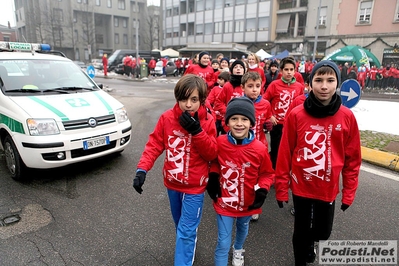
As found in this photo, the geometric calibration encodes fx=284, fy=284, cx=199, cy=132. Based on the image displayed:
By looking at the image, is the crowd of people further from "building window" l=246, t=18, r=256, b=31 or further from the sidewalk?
"building window" l=246, t=18, r=256, b=31

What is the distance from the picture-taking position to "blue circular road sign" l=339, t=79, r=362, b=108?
5.52m

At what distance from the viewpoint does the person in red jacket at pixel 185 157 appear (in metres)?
2.24

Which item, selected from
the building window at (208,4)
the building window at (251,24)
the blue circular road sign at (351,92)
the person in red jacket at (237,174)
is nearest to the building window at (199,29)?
the building window at (208,4)

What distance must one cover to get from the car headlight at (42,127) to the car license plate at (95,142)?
40cm

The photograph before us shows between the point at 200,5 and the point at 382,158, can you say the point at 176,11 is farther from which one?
the point at 382,158

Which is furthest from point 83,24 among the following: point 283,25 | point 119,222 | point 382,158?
point 119,222

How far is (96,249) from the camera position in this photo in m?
2.77

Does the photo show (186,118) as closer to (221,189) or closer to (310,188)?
→ (221,189)

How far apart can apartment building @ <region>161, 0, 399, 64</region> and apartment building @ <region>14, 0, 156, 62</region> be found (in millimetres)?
12555

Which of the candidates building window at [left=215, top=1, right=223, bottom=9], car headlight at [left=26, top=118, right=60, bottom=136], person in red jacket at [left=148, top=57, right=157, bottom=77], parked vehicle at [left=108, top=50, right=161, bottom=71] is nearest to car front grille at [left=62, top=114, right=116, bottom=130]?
car headlight at [left=26, top=118, right=60, bottom=136]

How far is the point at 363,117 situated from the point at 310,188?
791 centimetres

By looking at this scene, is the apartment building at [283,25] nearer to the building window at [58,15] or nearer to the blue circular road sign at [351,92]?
the blue circular road sign at [351,92]

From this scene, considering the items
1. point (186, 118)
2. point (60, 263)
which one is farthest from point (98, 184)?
point (186, 118)

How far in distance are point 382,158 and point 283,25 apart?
1368 inches
